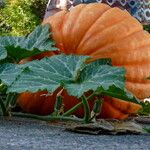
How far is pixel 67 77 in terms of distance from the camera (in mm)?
2004

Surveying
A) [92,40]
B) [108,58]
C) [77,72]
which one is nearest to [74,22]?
[92,40]

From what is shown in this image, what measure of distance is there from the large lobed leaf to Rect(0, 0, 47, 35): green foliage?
714 cm

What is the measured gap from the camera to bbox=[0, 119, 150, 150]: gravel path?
1613 mm

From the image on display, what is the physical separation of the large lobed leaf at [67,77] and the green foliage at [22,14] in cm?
714

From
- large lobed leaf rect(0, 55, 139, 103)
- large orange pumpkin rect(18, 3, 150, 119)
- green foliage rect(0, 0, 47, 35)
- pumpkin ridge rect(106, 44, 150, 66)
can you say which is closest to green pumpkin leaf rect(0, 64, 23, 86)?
large lobed leaf rect(0, 55, 139, 103)

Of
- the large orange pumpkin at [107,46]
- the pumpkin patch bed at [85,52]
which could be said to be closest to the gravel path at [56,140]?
the pumpkin patch bed at [85,52]

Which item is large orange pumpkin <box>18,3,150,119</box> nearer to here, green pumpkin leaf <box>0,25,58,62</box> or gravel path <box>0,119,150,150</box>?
green pumpkin leaf <box>0,25,58,62</box>

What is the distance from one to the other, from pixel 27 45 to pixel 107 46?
0.31 m

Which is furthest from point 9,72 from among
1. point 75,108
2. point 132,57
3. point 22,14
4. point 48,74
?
point 22,14

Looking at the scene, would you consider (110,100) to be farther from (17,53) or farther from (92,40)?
(17,53)

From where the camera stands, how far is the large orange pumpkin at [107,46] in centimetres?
244

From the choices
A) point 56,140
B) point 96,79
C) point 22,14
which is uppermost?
point 22,14

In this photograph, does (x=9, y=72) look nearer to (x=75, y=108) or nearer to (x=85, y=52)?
(x=75, y=108)

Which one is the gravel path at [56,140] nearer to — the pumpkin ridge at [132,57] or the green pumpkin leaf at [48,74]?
the green pumpkin leaf at [48,74]
